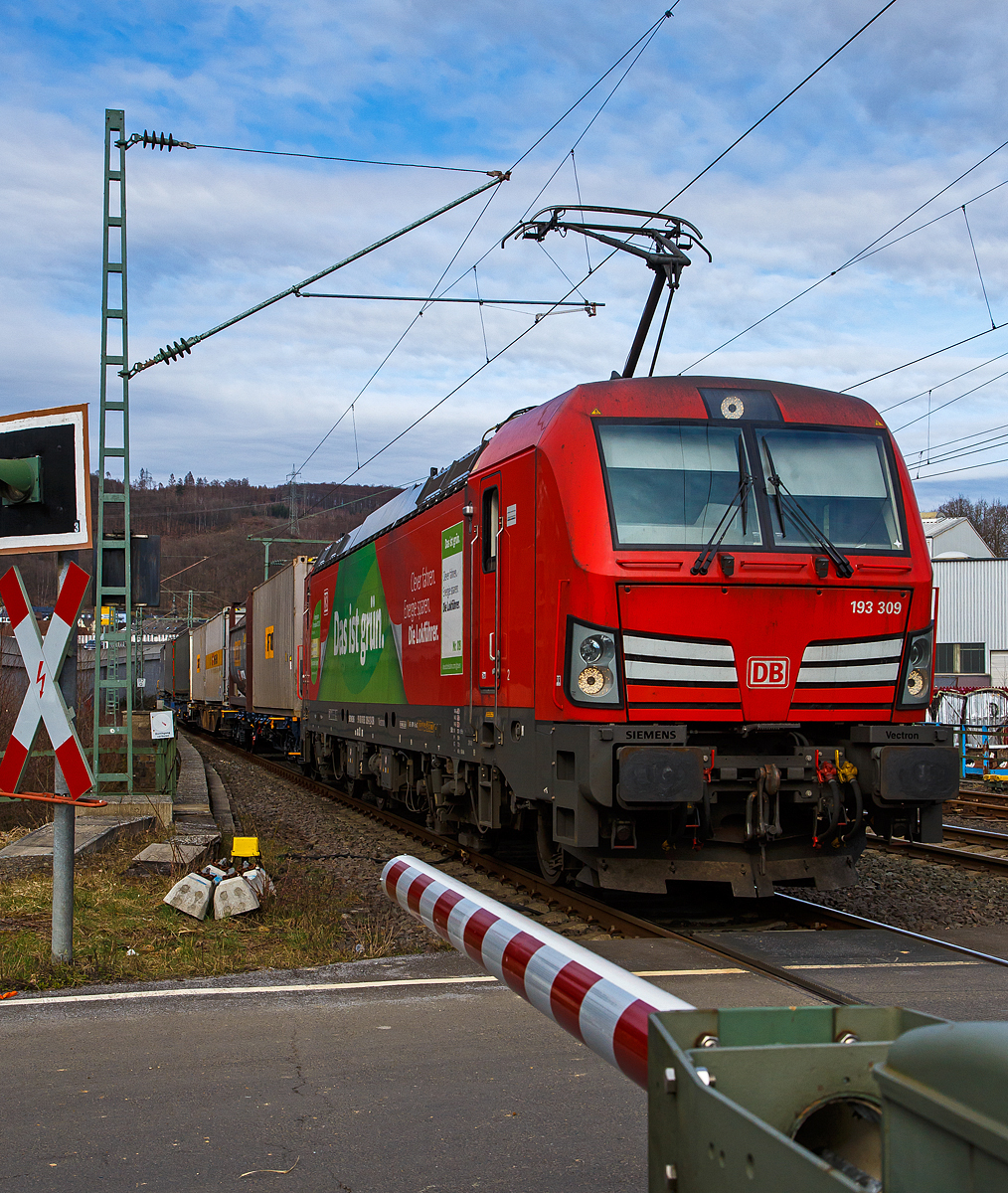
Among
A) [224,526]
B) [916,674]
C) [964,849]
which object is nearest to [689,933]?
[916,674]

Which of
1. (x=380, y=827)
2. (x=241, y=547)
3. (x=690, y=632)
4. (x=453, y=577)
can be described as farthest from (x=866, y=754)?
(x=241, y=547)

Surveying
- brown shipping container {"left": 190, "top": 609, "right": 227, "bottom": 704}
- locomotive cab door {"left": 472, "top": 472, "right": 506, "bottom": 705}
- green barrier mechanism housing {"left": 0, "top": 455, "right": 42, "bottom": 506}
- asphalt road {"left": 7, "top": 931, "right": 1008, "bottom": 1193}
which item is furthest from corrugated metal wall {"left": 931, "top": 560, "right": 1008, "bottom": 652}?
green barrier mechanism housing {"left": 0, "top": 455, "right": 42, "bottom": 506}

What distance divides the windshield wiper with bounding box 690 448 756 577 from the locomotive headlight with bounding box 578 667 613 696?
86cm

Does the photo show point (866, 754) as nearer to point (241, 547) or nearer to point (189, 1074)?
point (189, 1074)

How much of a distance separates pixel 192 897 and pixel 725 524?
14.5 ft

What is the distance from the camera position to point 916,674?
8188mm

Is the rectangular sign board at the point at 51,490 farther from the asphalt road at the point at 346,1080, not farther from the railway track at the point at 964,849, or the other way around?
the railway track at the point at 964,849

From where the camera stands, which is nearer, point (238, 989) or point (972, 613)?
point (238, 989)

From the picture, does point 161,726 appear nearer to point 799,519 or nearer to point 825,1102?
point 799,519

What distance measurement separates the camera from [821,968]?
6.82 metres

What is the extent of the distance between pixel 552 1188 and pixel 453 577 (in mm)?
6916

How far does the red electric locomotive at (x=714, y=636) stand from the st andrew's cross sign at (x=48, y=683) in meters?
2.96

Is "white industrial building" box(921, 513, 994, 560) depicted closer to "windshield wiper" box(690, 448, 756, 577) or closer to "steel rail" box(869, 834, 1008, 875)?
"steel rail" box(869, 834, 1008, 875)

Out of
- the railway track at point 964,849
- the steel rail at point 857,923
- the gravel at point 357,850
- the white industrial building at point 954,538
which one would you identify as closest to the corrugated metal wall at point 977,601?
the white industrial building at point 954,538
